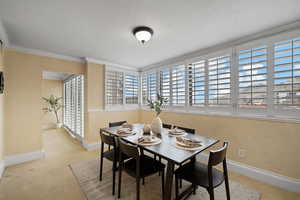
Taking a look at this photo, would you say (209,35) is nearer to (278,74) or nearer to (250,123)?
(278,74)

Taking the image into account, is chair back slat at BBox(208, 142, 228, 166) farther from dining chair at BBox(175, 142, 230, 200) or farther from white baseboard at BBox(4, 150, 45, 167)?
white baseboard at BBox(4, 150, 45, 167)

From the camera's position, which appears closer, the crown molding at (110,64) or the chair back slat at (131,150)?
the chair back slat at (131,150)

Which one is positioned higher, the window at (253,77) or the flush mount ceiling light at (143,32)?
the flush mount ceiling light at (143,32)

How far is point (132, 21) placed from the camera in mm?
1785

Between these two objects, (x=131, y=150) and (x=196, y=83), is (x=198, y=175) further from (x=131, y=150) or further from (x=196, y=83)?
(x=196, y=83)

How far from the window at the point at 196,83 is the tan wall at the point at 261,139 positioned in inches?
14.9

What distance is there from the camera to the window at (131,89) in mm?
4043

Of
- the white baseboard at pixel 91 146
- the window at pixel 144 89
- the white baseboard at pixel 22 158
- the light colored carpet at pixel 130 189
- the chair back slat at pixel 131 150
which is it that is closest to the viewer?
the chair back slat at pixel 131 150

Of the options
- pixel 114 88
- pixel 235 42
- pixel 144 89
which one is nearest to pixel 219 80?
pixel 235 42

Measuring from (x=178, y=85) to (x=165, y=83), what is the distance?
45 cm

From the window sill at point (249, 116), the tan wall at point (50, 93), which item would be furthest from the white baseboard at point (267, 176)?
the tan wall at point (50, 93)

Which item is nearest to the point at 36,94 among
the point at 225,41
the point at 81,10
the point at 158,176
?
the point at 81,10

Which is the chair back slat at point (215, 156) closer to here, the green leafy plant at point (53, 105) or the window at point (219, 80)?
the window at point (219, 80)

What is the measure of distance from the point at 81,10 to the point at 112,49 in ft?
3.95
